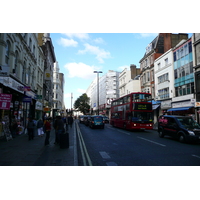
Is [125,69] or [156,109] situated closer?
[156,109]

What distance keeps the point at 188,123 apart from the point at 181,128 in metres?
0.89

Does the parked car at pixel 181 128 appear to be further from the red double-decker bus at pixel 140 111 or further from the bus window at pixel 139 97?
the bus window at pixel 139 97

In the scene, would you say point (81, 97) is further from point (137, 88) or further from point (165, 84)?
point (165, 84)

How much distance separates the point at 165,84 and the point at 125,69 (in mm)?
23181

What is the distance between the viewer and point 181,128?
12484 millimetres

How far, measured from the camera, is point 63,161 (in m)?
6.80

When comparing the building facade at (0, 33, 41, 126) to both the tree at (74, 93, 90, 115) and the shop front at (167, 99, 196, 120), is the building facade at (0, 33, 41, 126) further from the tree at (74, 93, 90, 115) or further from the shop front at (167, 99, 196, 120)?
the tree at (74, 93, 90, 115)

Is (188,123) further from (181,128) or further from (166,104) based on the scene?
(166,104)

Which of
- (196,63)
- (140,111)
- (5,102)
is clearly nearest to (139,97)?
(140,111)

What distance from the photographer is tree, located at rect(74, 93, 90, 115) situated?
8975cm

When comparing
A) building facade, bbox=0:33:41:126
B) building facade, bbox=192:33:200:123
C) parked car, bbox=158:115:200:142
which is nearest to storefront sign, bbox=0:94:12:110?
building facade, bbox=0:33:41:126

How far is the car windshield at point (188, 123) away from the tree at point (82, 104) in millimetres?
77191
